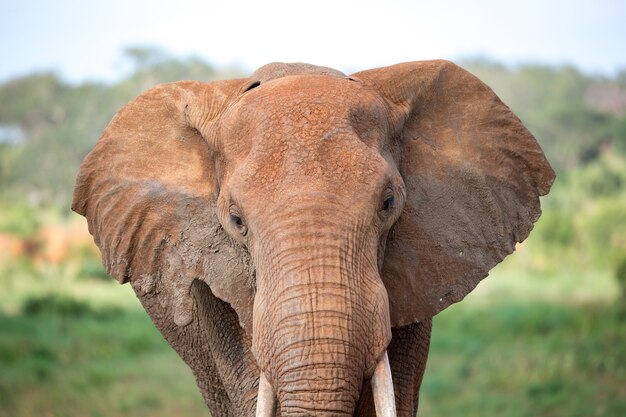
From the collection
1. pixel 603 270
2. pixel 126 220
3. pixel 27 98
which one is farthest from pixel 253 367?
pixel 27 98

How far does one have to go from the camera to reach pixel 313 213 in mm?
3824

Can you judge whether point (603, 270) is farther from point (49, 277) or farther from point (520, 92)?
point (520, 92)

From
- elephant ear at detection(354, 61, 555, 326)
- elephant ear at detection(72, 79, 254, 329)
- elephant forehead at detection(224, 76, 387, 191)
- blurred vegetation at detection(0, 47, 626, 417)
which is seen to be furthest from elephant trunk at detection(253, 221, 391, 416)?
blurred vegetation at detection(0, 47, 626, 417)

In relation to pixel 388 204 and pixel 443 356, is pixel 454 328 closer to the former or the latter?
pixel 443 356

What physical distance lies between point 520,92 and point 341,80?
150 feet

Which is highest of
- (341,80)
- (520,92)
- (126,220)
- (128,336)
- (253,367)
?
(341,80)

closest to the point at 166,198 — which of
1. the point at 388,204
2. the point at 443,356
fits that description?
the point at 388,204

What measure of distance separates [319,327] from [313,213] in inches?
14.2

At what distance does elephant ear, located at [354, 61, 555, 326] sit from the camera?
4.57 meters

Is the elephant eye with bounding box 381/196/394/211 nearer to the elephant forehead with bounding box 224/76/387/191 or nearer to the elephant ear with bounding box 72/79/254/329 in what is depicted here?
the elephant forehead with bounding box 224/76/387/191

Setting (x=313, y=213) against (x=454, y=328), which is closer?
(x=313, y=213)

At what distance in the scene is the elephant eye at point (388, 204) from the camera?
13.5 ft

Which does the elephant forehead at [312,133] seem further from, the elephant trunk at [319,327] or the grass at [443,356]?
the grass at [443,356]

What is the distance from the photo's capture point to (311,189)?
3.88 metres
